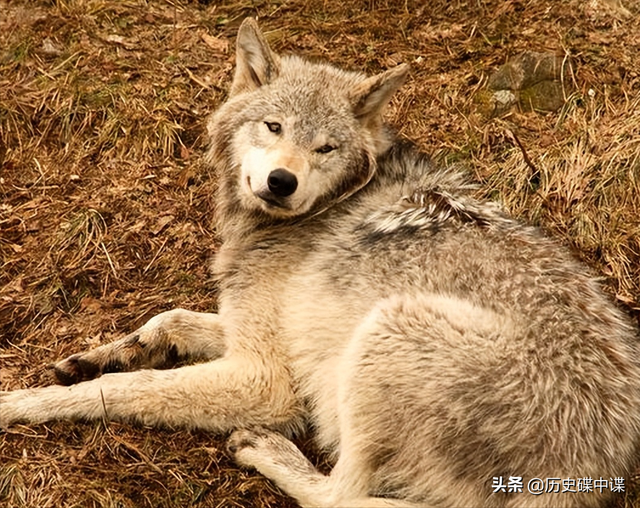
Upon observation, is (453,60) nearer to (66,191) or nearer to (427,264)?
(427,264)

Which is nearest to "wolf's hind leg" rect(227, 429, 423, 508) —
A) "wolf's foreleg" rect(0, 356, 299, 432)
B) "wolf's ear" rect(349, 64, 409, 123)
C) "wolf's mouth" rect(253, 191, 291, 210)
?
"wolf's foreleg" rect(0, 356, 299, 432)

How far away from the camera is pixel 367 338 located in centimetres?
414

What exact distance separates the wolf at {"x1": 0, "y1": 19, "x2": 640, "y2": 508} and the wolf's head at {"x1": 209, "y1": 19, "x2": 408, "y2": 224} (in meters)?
0.01

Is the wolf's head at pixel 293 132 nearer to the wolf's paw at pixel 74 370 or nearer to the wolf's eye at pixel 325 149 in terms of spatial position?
the wolf's eye at pixel 325 149

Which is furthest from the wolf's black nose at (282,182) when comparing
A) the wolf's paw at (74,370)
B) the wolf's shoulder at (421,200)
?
the wolf's paw at (74,370)

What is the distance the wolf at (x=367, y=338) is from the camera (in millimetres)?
3721

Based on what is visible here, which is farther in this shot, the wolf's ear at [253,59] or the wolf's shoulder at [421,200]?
the wolf's ear at [253,59]

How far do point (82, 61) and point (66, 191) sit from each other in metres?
1.48

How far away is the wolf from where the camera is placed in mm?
3721

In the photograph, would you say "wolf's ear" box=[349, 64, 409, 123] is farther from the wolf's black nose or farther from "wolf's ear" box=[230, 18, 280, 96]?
the wolf's black nose

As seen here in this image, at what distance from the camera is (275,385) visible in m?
4.51

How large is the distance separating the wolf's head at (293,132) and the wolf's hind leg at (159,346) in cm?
83

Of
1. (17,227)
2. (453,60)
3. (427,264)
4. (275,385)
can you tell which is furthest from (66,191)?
(453,60)

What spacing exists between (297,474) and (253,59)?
2710 millimetres
